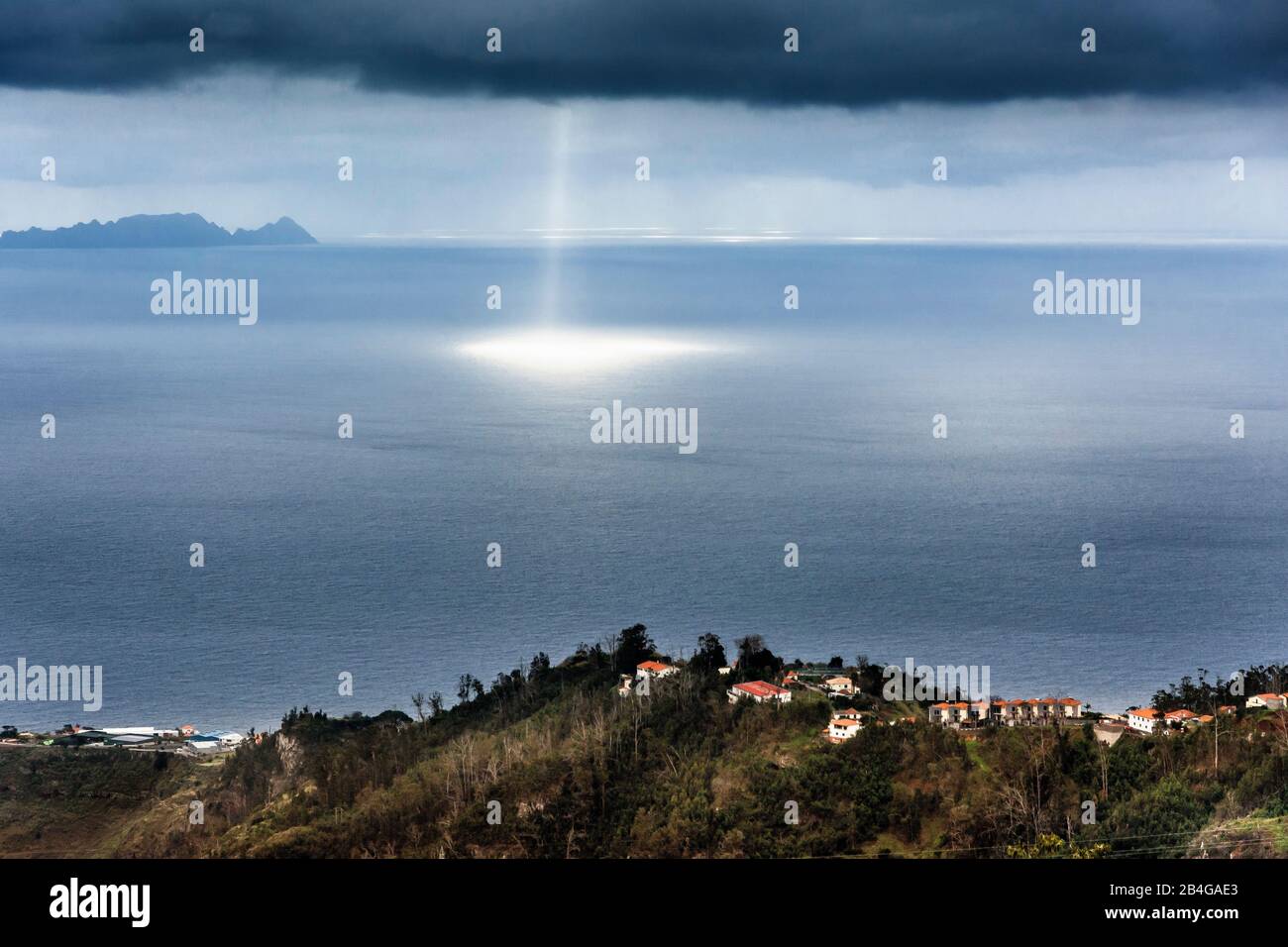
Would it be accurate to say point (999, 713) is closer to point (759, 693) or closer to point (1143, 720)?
point (1143, 720)

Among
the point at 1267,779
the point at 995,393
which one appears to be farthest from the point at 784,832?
the point at 995,393

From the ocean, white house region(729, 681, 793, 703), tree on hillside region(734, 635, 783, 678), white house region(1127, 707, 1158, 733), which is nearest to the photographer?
white house region(729, 681, 793, 703)

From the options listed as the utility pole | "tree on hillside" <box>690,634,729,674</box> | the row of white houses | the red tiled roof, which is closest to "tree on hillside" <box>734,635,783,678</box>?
"tree on hillside" <box>690,634,729,674</box>

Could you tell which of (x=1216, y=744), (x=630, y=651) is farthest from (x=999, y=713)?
(x=630, y=651)

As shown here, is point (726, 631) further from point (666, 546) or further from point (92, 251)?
point (92, 251)

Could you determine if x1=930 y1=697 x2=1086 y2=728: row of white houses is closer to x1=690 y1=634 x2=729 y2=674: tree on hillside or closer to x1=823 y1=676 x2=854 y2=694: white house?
x1=823 y1=676 x2=854 y2=694: white house

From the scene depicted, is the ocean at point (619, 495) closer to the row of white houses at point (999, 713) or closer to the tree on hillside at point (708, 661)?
the row of white houses at point (999, 713)
